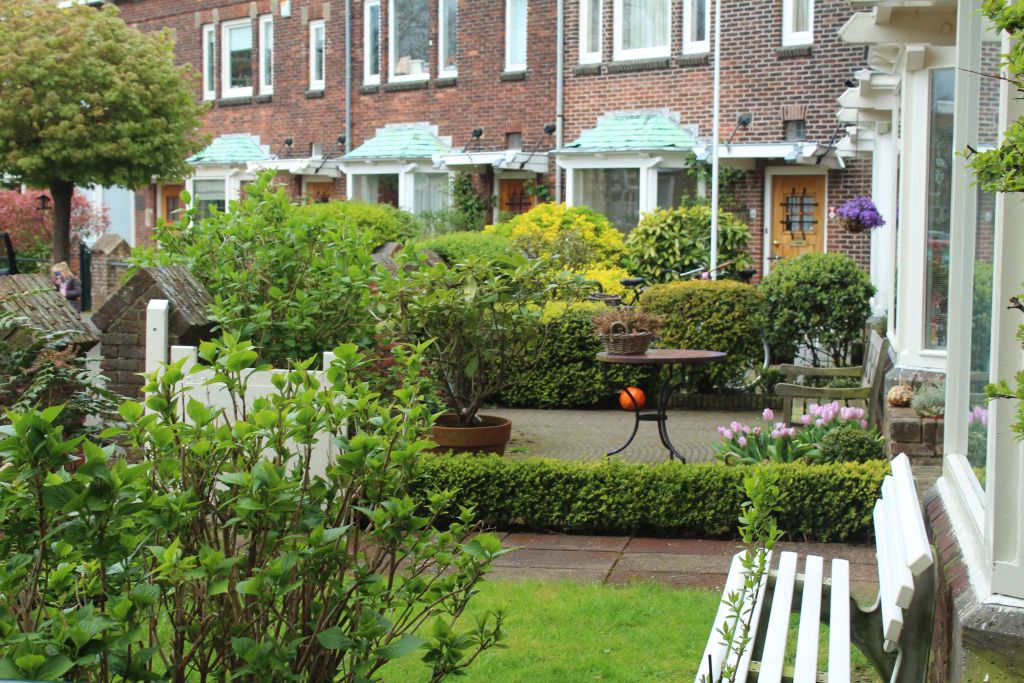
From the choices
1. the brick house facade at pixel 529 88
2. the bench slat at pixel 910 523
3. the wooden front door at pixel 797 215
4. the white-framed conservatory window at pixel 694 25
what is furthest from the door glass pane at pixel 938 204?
the white-framed conservatory window at pixel 694 25

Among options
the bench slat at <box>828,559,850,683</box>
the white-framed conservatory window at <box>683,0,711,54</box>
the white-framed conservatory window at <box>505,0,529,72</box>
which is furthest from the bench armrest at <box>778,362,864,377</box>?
the white-framed conservatory window at <box>505,0,529,72</box>

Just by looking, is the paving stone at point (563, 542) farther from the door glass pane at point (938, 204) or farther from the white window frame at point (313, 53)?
the white window frame at point (313, 53)

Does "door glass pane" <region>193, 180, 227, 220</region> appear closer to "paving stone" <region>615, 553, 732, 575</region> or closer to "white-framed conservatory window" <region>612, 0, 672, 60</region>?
"white-framed conservatory window" <region>612, 0, 672, 60</region>

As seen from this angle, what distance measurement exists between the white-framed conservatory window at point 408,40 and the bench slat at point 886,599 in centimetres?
2224

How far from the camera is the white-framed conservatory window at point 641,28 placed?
838 inches

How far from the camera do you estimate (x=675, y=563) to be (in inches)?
260

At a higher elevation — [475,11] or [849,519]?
[475,11]

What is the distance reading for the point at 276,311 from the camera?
311 inches

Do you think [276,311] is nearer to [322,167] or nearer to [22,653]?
[22,653]

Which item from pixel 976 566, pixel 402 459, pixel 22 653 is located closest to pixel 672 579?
pixel 976 566

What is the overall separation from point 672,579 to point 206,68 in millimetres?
26575

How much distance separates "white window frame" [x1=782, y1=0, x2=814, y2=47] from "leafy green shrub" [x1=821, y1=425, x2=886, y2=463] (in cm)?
1280

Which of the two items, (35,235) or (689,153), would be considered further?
(35,235)

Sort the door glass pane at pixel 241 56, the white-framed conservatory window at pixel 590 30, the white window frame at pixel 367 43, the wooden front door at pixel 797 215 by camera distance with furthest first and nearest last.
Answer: the door glass pane at pixel 241 56
the white window frame at pixel 367 43
the white-framed conservatory window at pixel 590 30
the wooden front door at pixel 797 215
